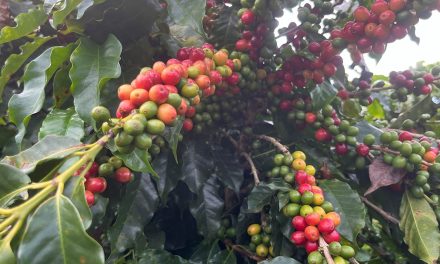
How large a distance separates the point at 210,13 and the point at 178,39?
12.5 inches

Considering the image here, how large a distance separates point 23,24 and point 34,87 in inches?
9.8

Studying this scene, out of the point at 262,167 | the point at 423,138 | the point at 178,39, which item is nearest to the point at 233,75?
the point at 178,39

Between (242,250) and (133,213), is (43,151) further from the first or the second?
(242,250)

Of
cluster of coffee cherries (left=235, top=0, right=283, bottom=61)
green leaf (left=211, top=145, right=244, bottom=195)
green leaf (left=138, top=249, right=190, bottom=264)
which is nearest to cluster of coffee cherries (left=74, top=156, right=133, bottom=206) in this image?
green leaf (left=138, top=249, right=190, bottom=264)

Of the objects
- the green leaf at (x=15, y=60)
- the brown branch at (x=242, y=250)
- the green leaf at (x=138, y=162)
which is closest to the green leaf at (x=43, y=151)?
the green leaf at (x=138, y=162)

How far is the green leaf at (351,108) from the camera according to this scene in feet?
6.62

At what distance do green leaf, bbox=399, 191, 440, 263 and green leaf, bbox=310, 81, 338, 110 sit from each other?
0.48 meters

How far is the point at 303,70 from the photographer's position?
1.78 m

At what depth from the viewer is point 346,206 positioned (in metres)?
1.50

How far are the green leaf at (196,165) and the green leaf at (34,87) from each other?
0.58 meters

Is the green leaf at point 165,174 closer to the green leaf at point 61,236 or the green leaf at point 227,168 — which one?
the green leaf at point 227,168

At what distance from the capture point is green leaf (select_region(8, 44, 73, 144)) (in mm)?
1280

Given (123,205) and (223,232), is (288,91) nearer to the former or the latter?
(223,232)

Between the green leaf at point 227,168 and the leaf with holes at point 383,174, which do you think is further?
the green leaf at point 227,168
